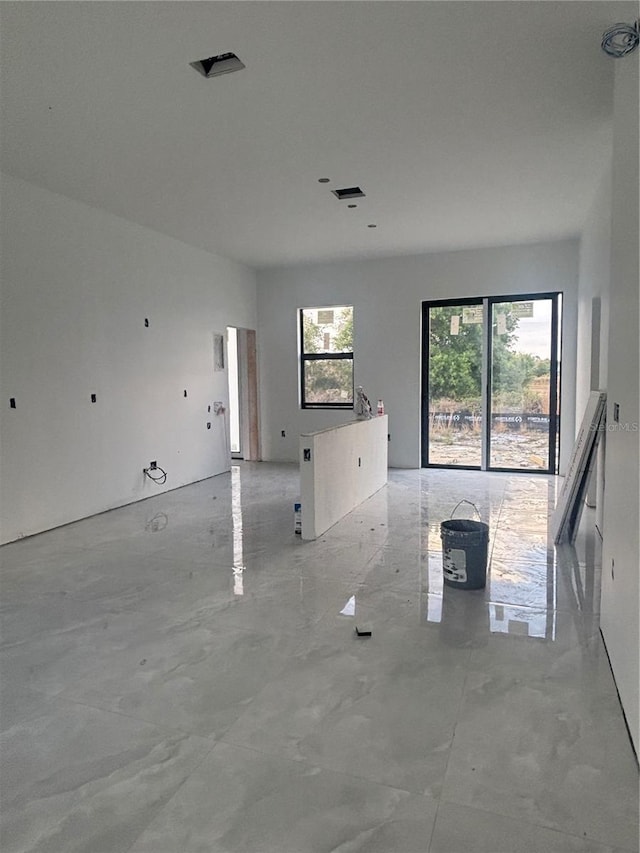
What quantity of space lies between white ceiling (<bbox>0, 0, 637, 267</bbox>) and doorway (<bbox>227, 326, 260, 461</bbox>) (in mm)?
3110

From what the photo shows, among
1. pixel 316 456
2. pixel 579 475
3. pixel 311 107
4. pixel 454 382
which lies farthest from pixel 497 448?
pixel 311 107

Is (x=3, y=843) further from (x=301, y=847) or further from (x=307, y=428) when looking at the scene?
(x=307, y=428)

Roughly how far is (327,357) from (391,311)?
49.3 inches

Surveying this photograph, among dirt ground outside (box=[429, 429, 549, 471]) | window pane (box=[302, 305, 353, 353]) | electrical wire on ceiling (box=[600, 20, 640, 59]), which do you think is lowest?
dirt ground outside (box=[429, 429, 549, 471])

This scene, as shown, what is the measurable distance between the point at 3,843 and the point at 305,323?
7690 mm

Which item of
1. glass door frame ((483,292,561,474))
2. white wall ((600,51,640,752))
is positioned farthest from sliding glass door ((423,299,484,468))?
white wall ((600,51,640,752))

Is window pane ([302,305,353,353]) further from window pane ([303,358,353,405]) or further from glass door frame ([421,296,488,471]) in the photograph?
glass door frame ([421,296,488,471])

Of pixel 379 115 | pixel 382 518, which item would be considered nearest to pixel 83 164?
pixel 379 115

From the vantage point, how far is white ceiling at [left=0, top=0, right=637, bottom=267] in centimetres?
264

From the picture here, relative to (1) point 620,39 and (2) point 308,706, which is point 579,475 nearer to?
(1) point 620,39

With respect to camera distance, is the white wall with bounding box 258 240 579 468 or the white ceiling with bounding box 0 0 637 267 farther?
the white wall with bounding box 258 240 579 468

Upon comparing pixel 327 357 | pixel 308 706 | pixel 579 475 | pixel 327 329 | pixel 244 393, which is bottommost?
pixel 308 706

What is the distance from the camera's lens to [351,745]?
2061mm

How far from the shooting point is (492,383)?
765 centimetres
